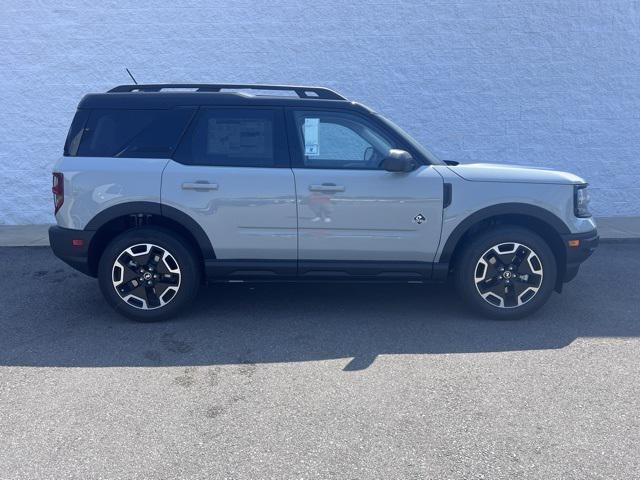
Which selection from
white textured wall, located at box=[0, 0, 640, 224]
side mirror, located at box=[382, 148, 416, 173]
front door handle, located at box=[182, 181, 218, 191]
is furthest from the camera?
white textured wall, located at box=[0, 0, 640, 224]

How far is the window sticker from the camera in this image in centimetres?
505

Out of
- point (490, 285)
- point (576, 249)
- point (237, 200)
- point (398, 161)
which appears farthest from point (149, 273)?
point (576, 249)

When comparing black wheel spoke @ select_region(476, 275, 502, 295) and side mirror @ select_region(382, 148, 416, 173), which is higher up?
side mirror @ select_region(382, 148, 416, 173)

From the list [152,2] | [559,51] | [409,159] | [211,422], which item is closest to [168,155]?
[409,159]

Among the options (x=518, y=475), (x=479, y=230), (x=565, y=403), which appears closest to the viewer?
(x=518, y=475)

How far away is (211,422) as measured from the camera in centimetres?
346

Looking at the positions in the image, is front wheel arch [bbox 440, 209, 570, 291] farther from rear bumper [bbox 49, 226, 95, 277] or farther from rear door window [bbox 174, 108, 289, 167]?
rear bumper [bbox 49, 226, 95, 277]

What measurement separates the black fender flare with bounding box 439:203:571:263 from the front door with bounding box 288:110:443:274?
129 mm

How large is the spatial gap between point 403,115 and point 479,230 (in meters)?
4.75

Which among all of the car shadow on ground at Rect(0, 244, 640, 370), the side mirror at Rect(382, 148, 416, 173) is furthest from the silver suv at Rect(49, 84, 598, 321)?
the car shadow on ground at Rect(0, 244, 640, 370)

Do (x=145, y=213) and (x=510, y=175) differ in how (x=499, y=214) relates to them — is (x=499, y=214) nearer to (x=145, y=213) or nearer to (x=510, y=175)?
(x=510, y=175)

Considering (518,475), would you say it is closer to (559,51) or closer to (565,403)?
(565,403)

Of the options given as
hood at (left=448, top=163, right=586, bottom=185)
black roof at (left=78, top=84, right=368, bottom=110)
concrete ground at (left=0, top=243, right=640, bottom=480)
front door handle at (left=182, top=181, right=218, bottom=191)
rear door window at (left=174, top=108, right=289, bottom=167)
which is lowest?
concrete ground at (left=0, top=243, right=640, bottom=480)

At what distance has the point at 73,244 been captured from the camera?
5035 millimetres
